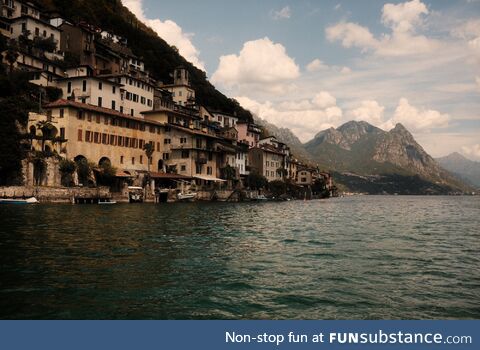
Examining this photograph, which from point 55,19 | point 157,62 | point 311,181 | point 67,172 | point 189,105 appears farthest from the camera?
point 311,181

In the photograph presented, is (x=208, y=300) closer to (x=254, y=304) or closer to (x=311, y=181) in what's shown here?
(x=254, y=304)

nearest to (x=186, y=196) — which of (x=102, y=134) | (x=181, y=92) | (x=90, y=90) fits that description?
(x=102, y=134)

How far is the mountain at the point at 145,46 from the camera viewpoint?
123938 mm

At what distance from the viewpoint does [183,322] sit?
Result: 10.1 m

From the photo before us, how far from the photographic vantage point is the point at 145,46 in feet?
476

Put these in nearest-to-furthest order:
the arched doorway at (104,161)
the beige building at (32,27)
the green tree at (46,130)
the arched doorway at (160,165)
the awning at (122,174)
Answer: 1. the green tree at (46,130)
2. the arched doorway at (104,161)
3. the awning at (122,174)
4. the beige building at (32,27)
5. the arched doorway at (160,165)

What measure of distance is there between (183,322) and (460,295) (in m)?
10.2

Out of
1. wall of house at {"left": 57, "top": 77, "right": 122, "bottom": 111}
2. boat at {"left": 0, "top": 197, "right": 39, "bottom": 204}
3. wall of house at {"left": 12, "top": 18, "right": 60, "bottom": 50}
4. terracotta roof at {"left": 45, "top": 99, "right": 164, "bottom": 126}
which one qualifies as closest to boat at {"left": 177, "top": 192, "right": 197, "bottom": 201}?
terracotta roof at {"left": 45, "top": 99, "right": 164, "bottom": 126}

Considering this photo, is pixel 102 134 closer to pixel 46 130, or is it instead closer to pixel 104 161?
pixel 104 161

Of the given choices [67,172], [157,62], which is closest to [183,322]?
[67,172]

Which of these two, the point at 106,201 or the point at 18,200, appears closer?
the point at 18,200

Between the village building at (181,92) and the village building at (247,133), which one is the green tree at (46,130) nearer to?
the village building at (181,92)

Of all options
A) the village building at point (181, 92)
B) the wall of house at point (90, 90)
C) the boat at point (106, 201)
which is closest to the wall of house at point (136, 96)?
the wall of house at point (90, 90)

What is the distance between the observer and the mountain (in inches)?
4879
